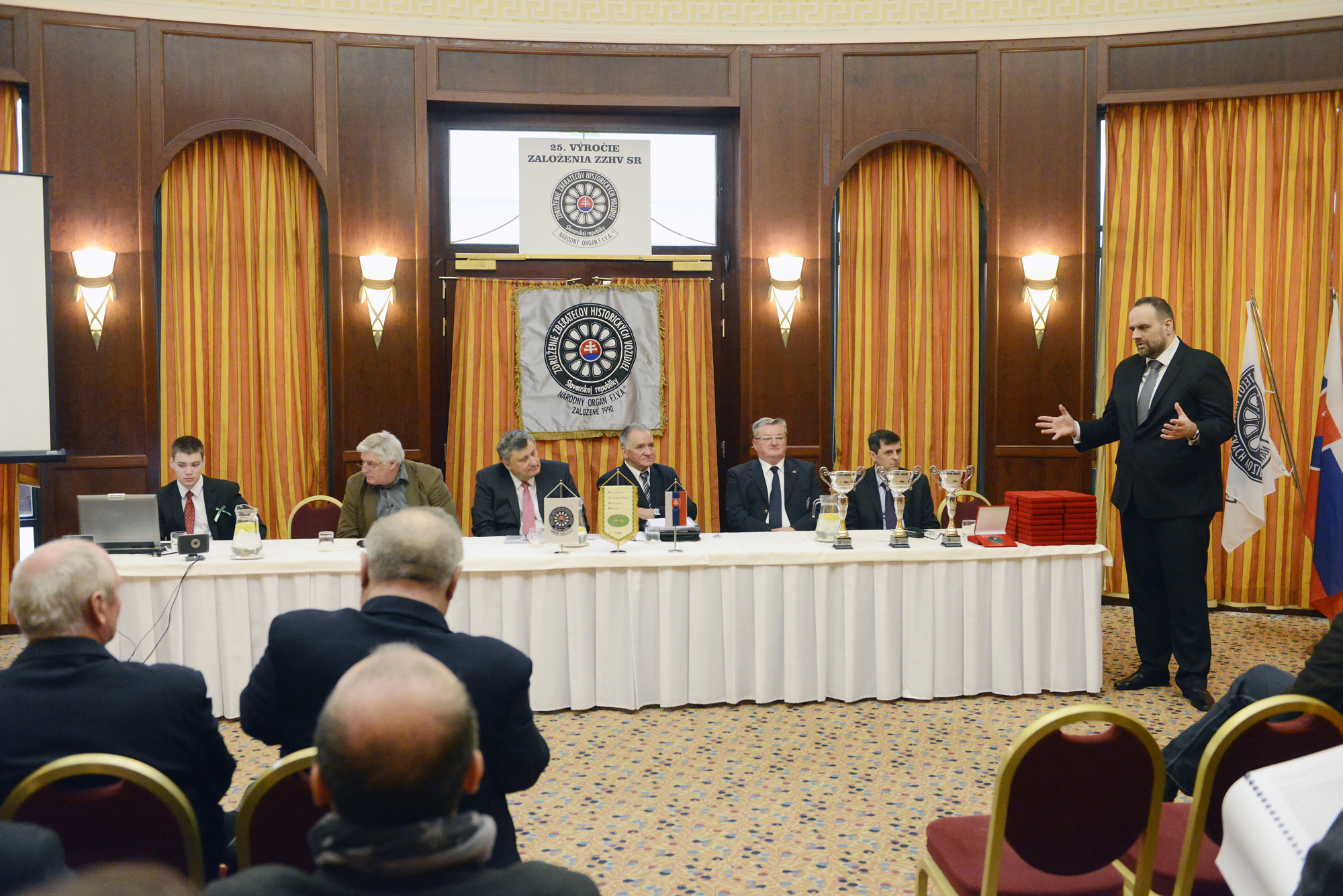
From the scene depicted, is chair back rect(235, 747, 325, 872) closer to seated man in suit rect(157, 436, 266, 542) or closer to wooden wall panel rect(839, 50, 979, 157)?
seated man in suit rect(157, 436, 266, 542)

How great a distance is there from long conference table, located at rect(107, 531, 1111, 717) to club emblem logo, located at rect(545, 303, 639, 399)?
2.15 m

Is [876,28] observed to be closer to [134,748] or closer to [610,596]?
[610,596]

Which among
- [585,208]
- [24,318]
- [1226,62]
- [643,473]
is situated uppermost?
[1226,62]

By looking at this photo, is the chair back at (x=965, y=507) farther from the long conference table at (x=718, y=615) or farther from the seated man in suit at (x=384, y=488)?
the seated man in suit at (x=384, y=488)

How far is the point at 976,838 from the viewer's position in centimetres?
196

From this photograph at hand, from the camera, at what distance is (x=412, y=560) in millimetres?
1720

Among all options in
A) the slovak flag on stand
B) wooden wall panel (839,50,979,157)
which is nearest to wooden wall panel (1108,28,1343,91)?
wooden wall panel (839,50,979,157)

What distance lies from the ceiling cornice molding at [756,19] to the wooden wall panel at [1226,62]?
0.11m

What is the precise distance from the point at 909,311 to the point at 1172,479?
241 cm

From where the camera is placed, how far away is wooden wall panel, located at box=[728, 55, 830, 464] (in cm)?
595

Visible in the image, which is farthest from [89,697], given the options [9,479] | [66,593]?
[9,479]

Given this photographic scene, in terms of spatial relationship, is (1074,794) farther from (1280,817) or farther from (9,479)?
(9,479)

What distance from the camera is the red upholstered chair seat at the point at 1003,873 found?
1767mm

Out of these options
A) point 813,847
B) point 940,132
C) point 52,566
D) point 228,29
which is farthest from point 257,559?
point 940,132
